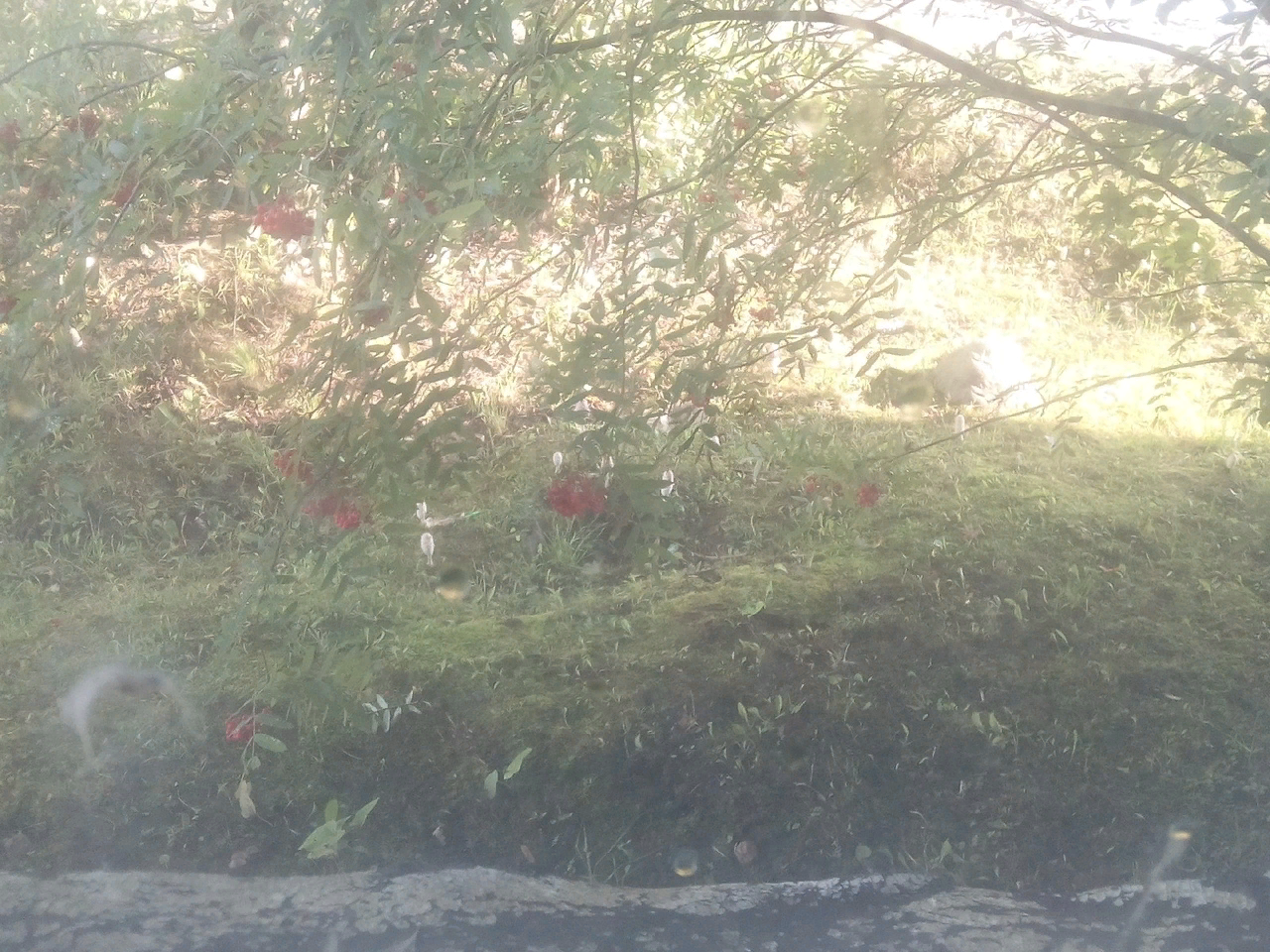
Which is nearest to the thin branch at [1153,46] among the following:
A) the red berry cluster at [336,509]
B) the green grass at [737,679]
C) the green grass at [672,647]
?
the green grass at [672,647]

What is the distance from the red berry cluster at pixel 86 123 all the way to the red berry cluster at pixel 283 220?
2.36ft

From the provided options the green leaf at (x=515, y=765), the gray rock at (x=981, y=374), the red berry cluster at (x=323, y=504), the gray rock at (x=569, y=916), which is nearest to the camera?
the red berry cluster at (x=323, y=504)

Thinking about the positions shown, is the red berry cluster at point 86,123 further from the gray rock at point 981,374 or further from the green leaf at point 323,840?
the gray rock at point 981,374

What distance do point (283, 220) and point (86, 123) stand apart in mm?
962

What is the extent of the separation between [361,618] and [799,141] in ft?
6.58

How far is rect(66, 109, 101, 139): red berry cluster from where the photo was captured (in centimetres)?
269

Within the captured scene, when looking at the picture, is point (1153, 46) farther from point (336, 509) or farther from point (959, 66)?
point (336, 509)

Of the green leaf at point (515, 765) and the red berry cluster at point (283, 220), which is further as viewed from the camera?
the green leaf at point (515, 765)

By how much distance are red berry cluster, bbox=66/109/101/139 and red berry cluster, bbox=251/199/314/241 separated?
0.72 m

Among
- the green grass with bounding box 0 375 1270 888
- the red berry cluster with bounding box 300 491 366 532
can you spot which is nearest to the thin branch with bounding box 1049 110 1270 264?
the green grass with bounding box 0 375 1270 888

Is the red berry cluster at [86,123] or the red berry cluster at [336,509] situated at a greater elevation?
the red berry cluster at [86,123]

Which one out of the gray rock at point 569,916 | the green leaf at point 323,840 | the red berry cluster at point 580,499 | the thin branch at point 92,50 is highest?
the thin branch at point 92,50

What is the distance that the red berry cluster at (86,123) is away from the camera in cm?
269

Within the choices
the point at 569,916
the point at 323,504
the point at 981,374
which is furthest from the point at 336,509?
the point at 981,374
